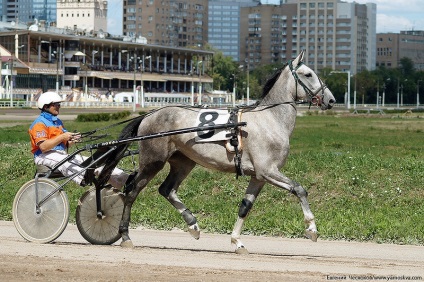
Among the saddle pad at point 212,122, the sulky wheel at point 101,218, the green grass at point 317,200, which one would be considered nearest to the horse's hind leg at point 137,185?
the sulky wheel at point 101,218

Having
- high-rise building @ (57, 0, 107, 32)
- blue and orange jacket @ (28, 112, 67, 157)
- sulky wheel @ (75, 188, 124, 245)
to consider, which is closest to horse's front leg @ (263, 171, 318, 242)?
sulky wheel @ (75, 188, 124, 245)

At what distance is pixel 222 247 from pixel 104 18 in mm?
163587

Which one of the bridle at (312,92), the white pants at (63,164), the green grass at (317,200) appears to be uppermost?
the bridle at (312,92)

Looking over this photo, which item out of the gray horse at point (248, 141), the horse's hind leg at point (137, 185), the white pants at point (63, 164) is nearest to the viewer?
the gray horse at point (248, 141)

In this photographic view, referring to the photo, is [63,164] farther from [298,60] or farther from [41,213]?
[298,60]

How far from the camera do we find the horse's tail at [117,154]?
1329cm

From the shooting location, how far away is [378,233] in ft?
48.1

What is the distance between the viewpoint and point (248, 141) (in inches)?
495

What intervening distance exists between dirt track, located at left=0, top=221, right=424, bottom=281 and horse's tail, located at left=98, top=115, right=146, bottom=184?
976mm

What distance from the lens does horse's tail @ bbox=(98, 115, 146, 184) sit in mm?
13289

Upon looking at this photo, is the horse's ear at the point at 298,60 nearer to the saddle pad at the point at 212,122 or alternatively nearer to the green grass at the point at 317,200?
the saddle pad at the point at 212,122

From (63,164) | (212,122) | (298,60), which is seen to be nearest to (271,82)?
(298,60)

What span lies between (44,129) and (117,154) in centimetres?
106

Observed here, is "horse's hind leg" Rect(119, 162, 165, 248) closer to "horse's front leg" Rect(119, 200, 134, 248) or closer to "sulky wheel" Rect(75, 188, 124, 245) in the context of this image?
"horse's front leg" Rect(119, 200, 134, 248)
